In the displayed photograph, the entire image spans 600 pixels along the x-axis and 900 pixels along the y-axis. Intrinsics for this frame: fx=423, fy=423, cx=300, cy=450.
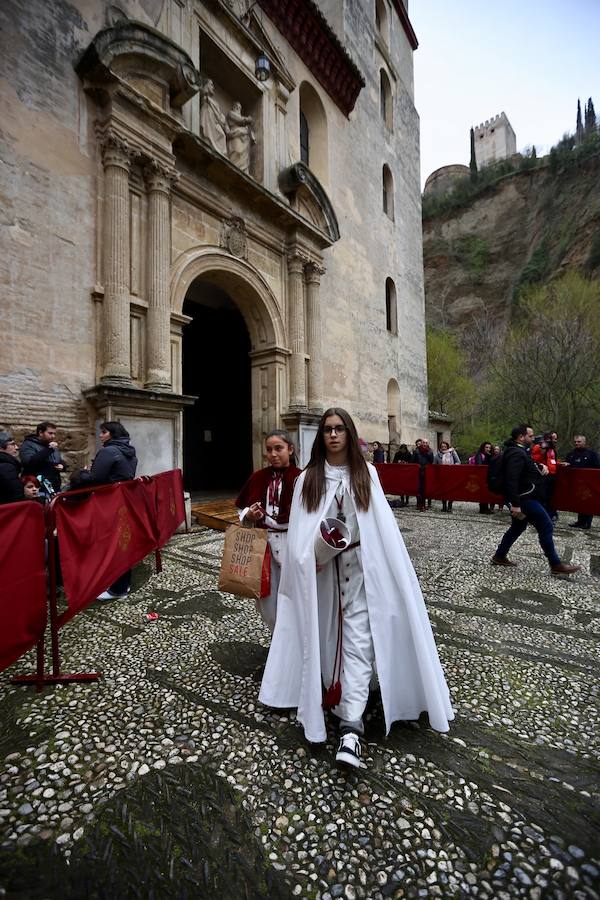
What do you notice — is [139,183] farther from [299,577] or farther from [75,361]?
[299,577]

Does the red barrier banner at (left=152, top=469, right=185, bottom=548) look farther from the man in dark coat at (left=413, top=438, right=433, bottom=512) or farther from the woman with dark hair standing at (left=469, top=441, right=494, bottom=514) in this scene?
the woman with dark hair standing at (left=469, top=441, right=494, bottom=514)

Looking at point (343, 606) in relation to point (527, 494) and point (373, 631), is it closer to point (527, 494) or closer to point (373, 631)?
point (373, 631)

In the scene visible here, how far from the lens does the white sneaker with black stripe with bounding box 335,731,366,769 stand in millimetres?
2023

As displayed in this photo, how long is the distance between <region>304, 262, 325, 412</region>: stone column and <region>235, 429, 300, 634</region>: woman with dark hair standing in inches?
348

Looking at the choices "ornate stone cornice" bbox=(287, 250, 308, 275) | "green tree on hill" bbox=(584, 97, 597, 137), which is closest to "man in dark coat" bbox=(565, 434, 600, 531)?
"ornate stone cornice" bbox=(287, 250, 308, 275)

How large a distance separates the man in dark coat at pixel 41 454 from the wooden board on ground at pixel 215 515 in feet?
11.0

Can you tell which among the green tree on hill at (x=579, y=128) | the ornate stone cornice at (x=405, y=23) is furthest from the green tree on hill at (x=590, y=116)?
the ornate stone cornice at (x=405, y=23)

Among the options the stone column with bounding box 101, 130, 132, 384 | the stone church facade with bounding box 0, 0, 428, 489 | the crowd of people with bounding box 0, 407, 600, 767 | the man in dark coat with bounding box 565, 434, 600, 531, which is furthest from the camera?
the man in dark coat with bounding box 565, 434, 600, 531

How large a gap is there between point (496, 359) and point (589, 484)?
15.4m

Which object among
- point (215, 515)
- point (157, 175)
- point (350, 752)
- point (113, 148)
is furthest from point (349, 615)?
point (157, 175)

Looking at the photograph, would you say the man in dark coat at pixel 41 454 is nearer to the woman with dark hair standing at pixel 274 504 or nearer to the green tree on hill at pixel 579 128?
the woman with dark hair standing at pixel 274 504

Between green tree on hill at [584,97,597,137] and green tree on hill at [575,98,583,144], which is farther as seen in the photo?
green tree on hill at [584,97,597,137]

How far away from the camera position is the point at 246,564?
2561mm

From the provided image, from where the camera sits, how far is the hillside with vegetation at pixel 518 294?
60.6ft
